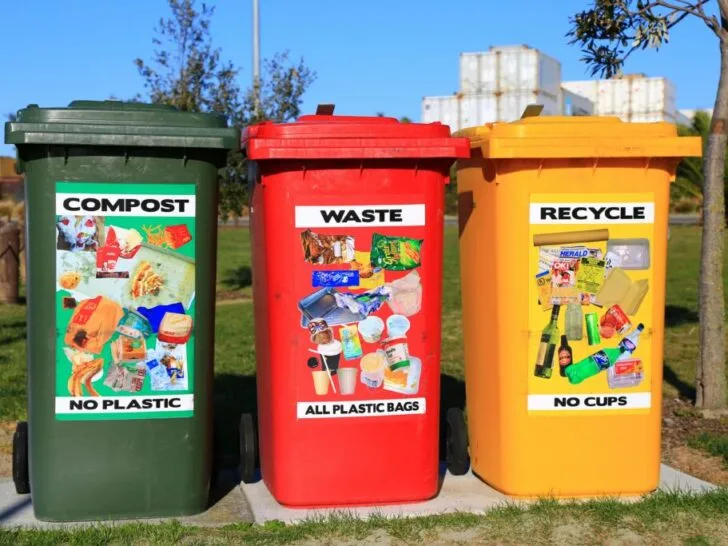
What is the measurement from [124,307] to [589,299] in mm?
2311

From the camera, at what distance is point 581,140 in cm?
525

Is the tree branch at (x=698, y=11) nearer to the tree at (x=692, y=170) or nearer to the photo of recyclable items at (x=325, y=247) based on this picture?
the photo of recyclable items at (x=325, y=247)

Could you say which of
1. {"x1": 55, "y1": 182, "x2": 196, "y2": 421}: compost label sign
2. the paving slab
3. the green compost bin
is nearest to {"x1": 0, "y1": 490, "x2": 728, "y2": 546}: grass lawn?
the paving slab

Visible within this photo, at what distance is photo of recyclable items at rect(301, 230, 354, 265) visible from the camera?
16.7 ft

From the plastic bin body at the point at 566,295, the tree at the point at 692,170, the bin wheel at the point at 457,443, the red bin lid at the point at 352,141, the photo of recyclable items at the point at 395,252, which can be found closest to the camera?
the red bin lid at the point at 352,141

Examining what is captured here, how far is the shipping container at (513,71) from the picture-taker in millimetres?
37469

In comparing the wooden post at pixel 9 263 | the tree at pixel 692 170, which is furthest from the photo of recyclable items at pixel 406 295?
the tree at pixel 692 170

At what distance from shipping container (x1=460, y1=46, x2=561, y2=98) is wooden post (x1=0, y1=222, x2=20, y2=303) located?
2556 cm

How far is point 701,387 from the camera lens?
7.61 metres

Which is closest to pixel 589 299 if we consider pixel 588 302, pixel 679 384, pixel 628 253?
pixel 588 302

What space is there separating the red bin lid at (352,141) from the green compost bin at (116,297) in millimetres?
202

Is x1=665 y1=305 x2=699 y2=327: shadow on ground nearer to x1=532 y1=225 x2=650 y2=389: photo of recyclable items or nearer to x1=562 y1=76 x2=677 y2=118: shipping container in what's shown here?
x1=532 y1=225 x2=650 y2=389: photo of recyclable items

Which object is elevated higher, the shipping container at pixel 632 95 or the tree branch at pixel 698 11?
the shipping container at pixel 632 95

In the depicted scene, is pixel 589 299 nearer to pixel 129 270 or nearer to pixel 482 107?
pixel 129 270
